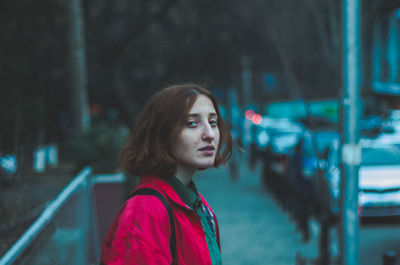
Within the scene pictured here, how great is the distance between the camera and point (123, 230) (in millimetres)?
1474

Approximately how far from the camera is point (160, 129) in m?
1.80

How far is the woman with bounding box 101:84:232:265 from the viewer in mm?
1471

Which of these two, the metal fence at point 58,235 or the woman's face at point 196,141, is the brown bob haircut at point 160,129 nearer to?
the woman's face at point 196,141

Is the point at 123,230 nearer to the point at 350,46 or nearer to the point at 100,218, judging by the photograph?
the point at 350,46

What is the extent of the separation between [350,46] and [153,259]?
12.9ft

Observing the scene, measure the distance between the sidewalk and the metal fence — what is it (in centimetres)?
265

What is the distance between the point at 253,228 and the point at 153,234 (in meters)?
6.96

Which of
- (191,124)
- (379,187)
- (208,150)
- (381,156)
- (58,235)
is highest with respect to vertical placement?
(191,124)

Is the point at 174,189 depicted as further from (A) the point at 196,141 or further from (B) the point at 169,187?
(A) the point at 196,141

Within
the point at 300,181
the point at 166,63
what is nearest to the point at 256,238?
the point at 300,181

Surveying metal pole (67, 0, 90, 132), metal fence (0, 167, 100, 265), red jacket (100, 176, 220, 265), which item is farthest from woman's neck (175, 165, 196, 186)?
metal pole (67, 0, 90, 132)

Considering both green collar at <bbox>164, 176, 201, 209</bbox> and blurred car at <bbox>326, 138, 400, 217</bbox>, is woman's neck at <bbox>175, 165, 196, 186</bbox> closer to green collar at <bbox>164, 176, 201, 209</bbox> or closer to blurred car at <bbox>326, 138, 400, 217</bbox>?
green collar at <bbox>164, 176, 201, 209</bbox>

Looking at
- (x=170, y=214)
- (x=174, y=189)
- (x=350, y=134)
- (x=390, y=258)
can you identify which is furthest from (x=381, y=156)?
(x=170, y=214)

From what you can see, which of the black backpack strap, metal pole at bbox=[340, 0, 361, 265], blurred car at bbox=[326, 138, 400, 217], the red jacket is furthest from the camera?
blurred car at bbox=[326, 138, 400, 217]
